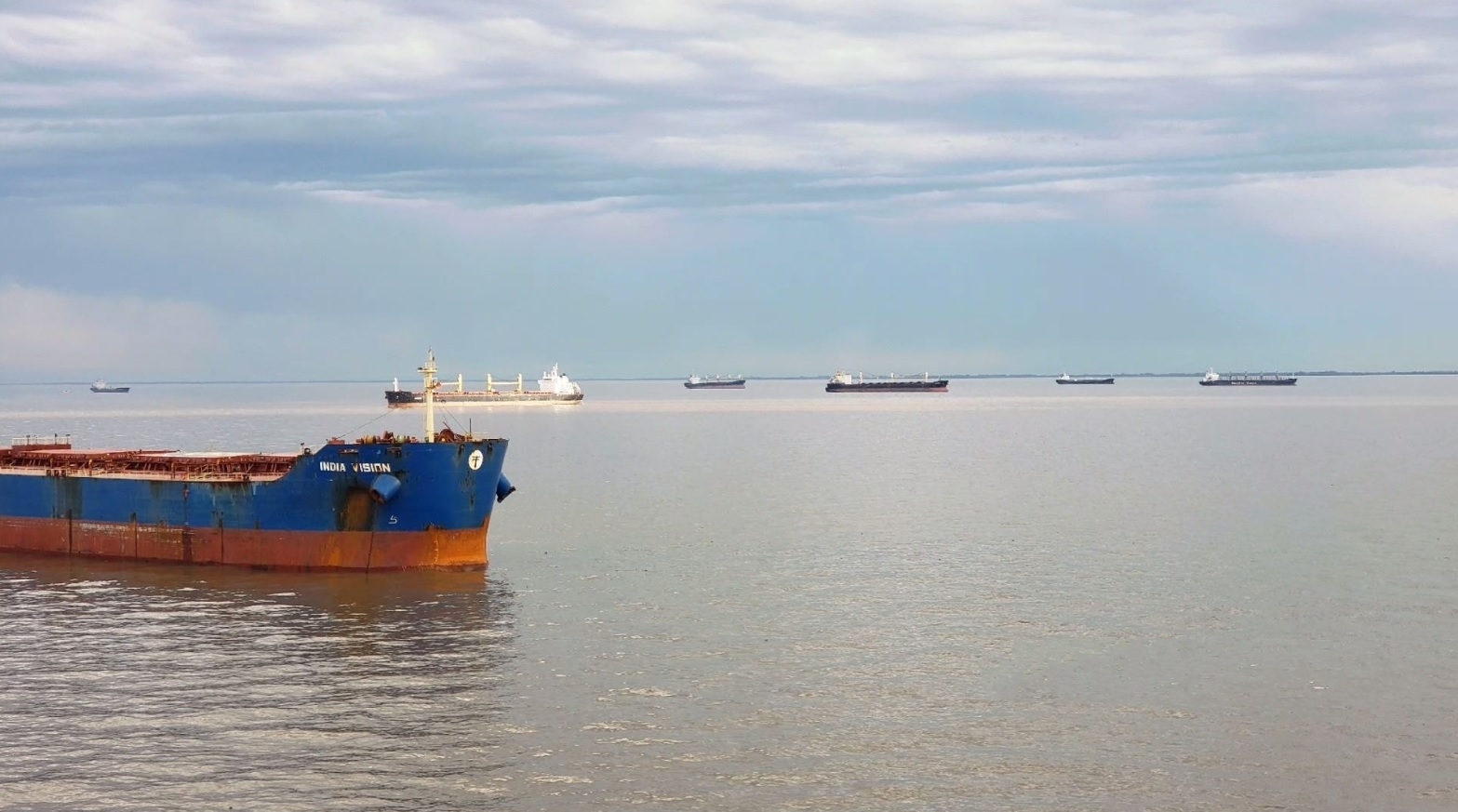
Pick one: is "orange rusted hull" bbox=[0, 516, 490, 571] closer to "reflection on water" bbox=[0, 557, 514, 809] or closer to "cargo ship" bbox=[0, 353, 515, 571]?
"cargo ship" bbox=[0, 353, 515, 571]

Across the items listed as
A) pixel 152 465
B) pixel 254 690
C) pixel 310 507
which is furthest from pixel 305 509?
pixel 254 690

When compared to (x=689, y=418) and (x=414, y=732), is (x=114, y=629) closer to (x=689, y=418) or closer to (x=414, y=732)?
(x=414, y=732)

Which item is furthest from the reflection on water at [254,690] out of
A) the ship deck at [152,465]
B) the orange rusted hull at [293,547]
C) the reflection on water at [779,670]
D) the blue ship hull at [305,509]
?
the ship deck at [152,465]

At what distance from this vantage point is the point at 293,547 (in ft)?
136

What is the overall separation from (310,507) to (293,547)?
4.73ft

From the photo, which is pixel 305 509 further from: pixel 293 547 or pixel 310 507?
pixel 293 547

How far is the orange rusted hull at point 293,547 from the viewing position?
134 feet

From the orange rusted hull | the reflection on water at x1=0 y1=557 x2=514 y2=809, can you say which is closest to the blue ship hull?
the orange rusted hull

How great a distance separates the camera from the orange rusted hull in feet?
134

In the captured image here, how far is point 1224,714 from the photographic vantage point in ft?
81.6

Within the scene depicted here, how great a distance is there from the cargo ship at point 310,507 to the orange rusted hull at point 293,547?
3 centimetres

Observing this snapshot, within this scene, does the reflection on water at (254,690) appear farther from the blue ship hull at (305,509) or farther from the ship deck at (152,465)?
the ship deck at (152,465)

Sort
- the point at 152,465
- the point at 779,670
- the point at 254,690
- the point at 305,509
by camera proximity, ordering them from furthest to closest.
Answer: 1. the point at 152,465
2. the point at 305,509
3. the point at 779,670
4. the point at 254,690

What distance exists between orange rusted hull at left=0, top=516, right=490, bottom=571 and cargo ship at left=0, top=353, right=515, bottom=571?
3 cm
